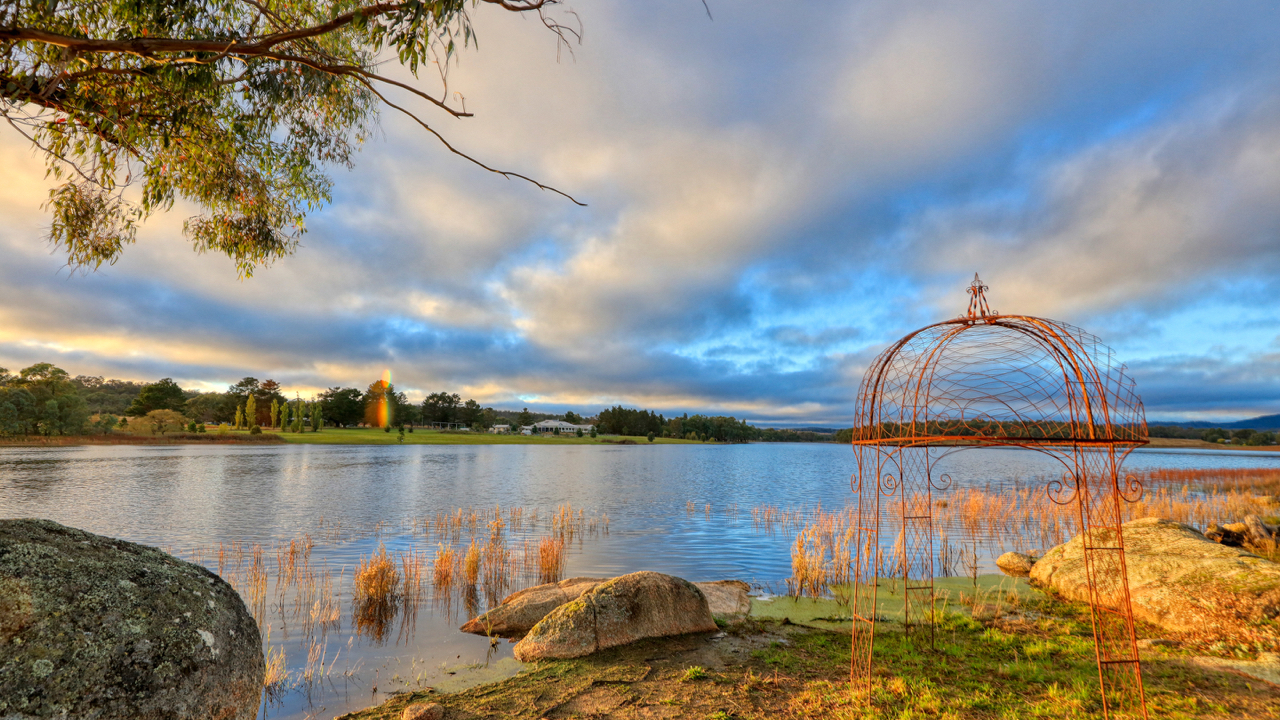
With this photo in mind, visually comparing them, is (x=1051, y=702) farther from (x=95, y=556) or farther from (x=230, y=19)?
(x=230, y=19)

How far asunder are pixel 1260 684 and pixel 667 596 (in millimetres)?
6820

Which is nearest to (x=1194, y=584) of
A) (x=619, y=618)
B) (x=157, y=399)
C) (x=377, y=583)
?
(x=619, y=618)

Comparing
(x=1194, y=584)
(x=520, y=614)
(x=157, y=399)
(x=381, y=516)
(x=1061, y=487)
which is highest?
(x=157, y=399)

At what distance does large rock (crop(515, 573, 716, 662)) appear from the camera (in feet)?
24.2

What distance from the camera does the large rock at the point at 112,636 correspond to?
303 centimetres

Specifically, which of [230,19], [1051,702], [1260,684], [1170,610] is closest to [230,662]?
[1051,702]

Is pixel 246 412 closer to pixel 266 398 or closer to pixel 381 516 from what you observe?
pixel 266 398

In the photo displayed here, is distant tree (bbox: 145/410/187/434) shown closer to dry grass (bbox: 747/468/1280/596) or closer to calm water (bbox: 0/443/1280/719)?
calm water (bbox: 0/443/1280/719)

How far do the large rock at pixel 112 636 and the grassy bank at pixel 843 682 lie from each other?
2.43 metres

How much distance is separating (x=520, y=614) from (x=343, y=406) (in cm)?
11898

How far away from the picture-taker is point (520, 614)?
8.77m

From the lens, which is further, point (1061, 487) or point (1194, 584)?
point (1061, 487)

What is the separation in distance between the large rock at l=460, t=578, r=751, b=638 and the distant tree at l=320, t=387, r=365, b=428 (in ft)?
387

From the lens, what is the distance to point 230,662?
3.85 meters
